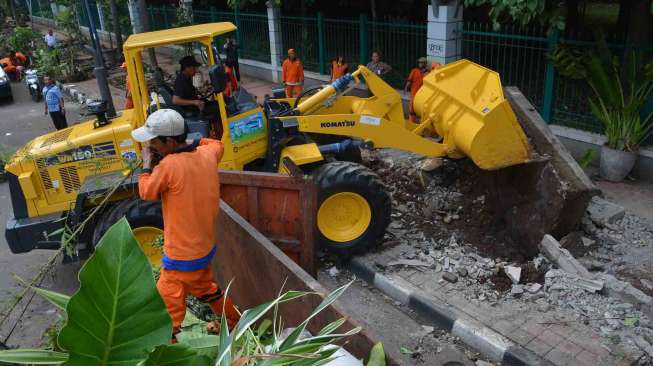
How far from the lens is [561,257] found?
4.84 m

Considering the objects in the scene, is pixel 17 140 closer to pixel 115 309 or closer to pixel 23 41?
pixel 115 309

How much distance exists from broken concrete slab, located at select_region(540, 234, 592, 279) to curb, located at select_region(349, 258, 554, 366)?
3.43 ft

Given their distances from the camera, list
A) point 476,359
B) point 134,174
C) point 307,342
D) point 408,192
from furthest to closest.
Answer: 1. point 408,192
2. point 134,174
3. point 476,359
4. point 307,342

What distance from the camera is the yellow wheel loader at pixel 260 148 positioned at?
5062 mm

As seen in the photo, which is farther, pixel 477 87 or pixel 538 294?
pixel 477 87

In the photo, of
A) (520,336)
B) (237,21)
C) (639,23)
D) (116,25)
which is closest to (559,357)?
(520,336)

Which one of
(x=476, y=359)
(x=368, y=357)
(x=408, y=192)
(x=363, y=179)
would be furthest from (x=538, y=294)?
(x=368, y=357)

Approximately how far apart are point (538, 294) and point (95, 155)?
428cm

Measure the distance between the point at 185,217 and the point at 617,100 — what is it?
233 inches

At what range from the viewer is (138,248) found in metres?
1.35

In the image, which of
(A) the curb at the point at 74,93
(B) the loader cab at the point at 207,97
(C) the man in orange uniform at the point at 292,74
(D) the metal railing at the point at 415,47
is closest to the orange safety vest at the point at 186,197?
(B) the loader cab at the point at 207,97

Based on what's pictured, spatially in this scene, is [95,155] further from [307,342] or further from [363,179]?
[307,342]

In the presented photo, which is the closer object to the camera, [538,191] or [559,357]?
[559,357]

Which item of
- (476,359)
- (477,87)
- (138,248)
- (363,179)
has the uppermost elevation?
(138,248)
